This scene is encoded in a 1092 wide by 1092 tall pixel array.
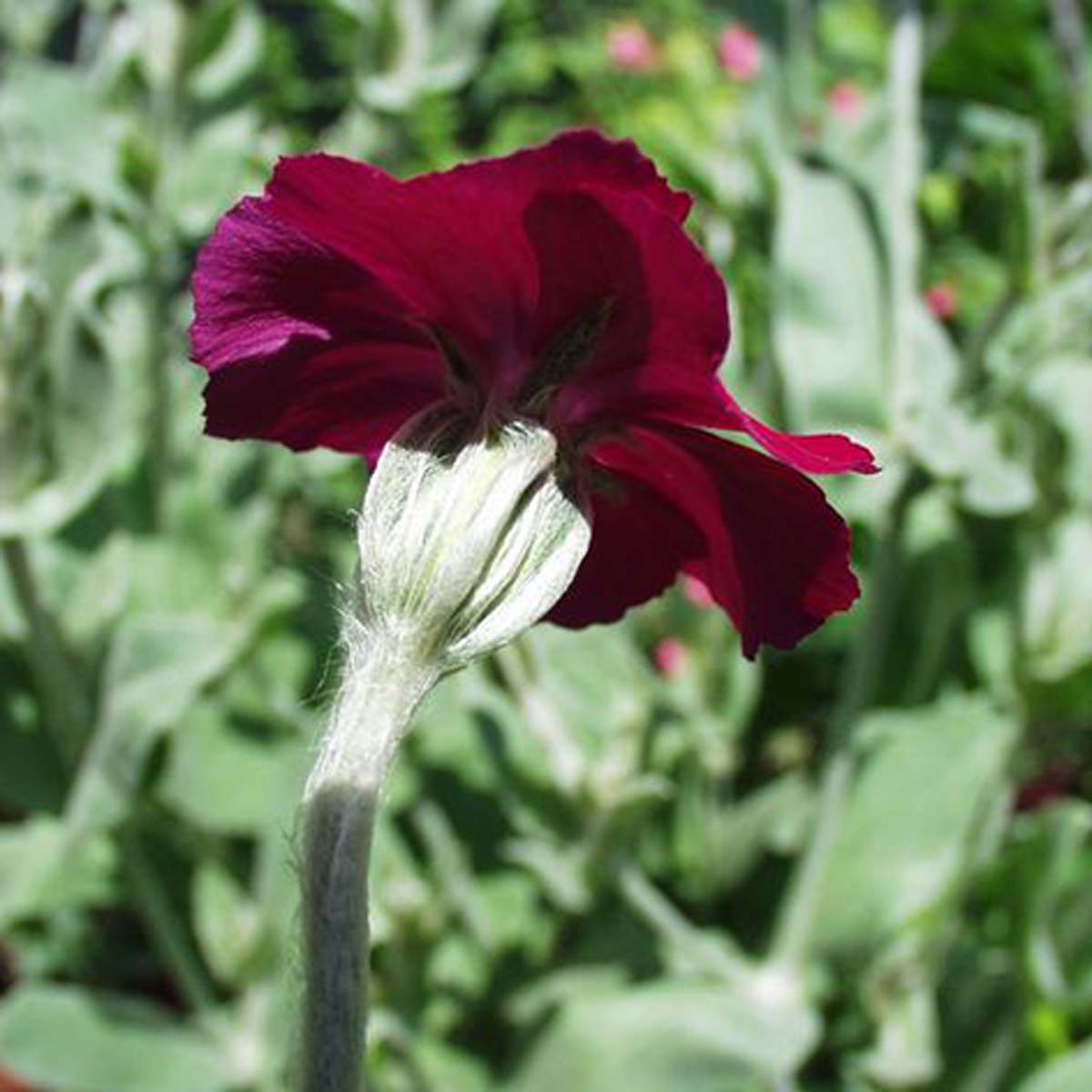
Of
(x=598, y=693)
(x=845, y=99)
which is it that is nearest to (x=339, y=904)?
(x=598, y=693)

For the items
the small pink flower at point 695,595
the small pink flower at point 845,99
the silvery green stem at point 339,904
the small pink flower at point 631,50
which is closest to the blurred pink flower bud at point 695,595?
the small pink flower at point 695,595

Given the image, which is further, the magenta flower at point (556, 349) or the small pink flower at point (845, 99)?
the small pink flower at point (845, 99)

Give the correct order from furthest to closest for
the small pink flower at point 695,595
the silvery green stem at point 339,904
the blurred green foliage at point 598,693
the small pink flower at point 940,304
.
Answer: the small pink flower at point 940,304 < the small pink flower at point 695,595 < the blurred green foliage at point 598,693 < the silvery green stem at point 339,904

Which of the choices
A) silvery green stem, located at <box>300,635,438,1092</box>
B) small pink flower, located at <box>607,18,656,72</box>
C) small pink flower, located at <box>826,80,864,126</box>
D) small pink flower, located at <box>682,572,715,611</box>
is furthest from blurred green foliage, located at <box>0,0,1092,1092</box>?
small pink flower, located at <box>607,18,656,72</box>

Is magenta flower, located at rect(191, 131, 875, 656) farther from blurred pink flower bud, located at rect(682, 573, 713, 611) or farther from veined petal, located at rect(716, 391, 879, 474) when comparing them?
blurred pink flower bud, located at rect(682, 573, 713, 611)

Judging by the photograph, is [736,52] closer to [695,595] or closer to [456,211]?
[695,595]

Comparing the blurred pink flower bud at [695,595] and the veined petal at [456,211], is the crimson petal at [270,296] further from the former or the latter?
the blurred pink flower bud at [695,595]

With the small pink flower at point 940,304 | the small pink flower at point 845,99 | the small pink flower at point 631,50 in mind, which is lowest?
the small pink flower at point 940,304
